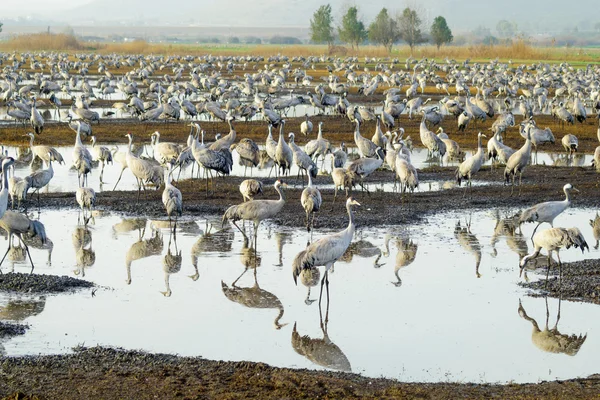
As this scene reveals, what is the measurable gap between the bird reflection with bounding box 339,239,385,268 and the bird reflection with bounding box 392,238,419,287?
322mm

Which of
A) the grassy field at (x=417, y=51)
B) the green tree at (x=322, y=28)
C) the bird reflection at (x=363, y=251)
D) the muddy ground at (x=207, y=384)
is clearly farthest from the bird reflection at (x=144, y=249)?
the green tree at (x=322, y=28)

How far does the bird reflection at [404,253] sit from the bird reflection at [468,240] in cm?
90

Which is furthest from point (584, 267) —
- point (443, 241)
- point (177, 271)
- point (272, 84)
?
point (272, 84)

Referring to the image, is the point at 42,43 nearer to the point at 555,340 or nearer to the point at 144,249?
the point at 144,249

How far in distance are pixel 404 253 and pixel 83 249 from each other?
5.36 metres

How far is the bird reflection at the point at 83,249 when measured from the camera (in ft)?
46.4

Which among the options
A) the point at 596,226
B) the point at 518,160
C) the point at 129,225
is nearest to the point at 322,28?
the point at 518,160

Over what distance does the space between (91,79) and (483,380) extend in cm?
5384

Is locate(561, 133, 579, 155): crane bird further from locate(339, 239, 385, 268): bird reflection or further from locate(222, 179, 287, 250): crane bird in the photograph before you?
locate(222, 179, 287, 250): crane bird

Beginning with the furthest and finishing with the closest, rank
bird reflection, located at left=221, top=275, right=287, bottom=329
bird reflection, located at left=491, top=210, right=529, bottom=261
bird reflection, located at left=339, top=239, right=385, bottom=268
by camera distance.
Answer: bird reflection, located at left=491, top=210, right=529, bottom=261 → bird reflection, located at left=339, top=239, right=385, bottom=268 → bird reflection, located at left=221, top=275, right=287, bottom=329

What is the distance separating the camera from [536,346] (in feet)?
35.1

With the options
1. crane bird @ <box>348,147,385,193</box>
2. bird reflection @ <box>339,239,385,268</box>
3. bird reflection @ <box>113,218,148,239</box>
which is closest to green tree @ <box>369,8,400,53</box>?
crane bird @ <box>348,147,385,193</box>

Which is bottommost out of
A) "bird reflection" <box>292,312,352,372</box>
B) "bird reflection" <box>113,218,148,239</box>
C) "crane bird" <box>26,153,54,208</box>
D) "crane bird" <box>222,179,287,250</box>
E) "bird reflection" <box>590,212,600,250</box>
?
"bird reflection" <box>113,218,148,239</box>

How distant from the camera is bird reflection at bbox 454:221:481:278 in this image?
49.5ft
